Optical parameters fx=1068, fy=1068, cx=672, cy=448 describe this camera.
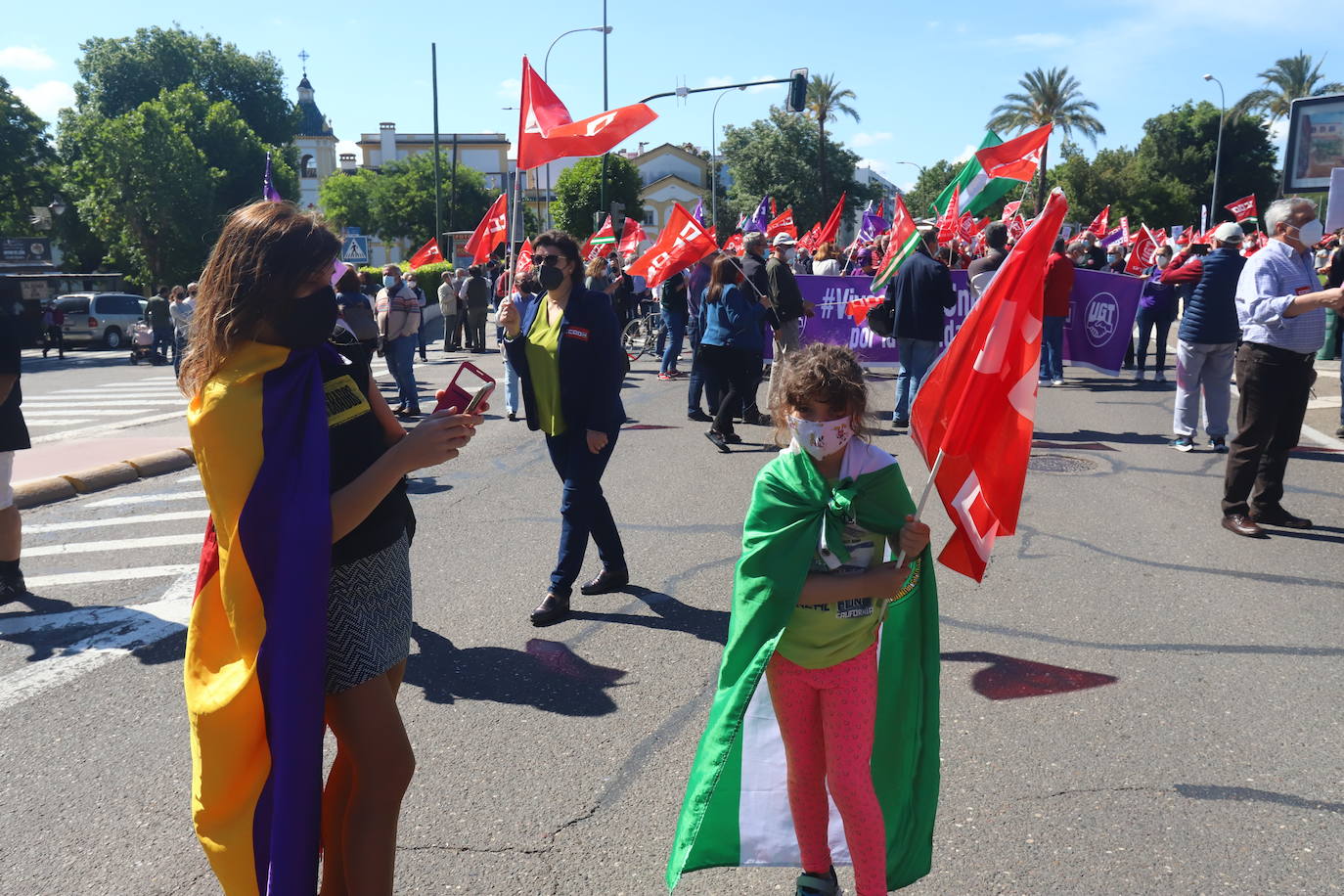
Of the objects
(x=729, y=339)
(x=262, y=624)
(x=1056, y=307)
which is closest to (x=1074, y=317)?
(x=1056, y=307)

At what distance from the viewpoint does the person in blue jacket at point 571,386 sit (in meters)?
5.32

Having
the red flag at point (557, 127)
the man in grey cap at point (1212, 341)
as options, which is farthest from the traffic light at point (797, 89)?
the red flag at point (557, 127)

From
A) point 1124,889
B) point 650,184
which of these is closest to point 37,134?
point 1124,889

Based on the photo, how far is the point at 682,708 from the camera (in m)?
4.21

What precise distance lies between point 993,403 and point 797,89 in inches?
953

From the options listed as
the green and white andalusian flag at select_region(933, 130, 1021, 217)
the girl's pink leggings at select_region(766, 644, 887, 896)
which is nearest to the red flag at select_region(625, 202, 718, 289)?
the green and white andalusian flag at select_region(933, 130, 1021, 217)

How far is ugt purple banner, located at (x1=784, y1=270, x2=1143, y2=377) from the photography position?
14.3 metres

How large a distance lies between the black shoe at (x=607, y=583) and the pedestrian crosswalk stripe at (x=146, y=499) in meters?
4.41

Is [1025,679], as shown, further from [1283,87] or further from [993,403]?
[1283,87]

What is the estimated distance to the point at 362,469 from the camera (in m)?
2.46

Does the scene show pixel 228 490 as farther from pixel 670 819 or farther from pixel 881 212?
pixel 881 212

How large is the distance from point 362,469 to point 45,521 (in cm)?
688

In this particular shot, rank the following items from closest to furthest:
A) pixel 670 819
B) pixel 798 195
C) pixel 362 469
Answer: pixel 362 469 → pixel 670 819 → pixel 798 195

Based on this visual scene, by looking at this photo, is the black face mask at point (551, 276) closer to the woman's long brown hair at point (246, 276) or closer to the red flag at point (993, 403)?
the red flag at point (993, 403)
